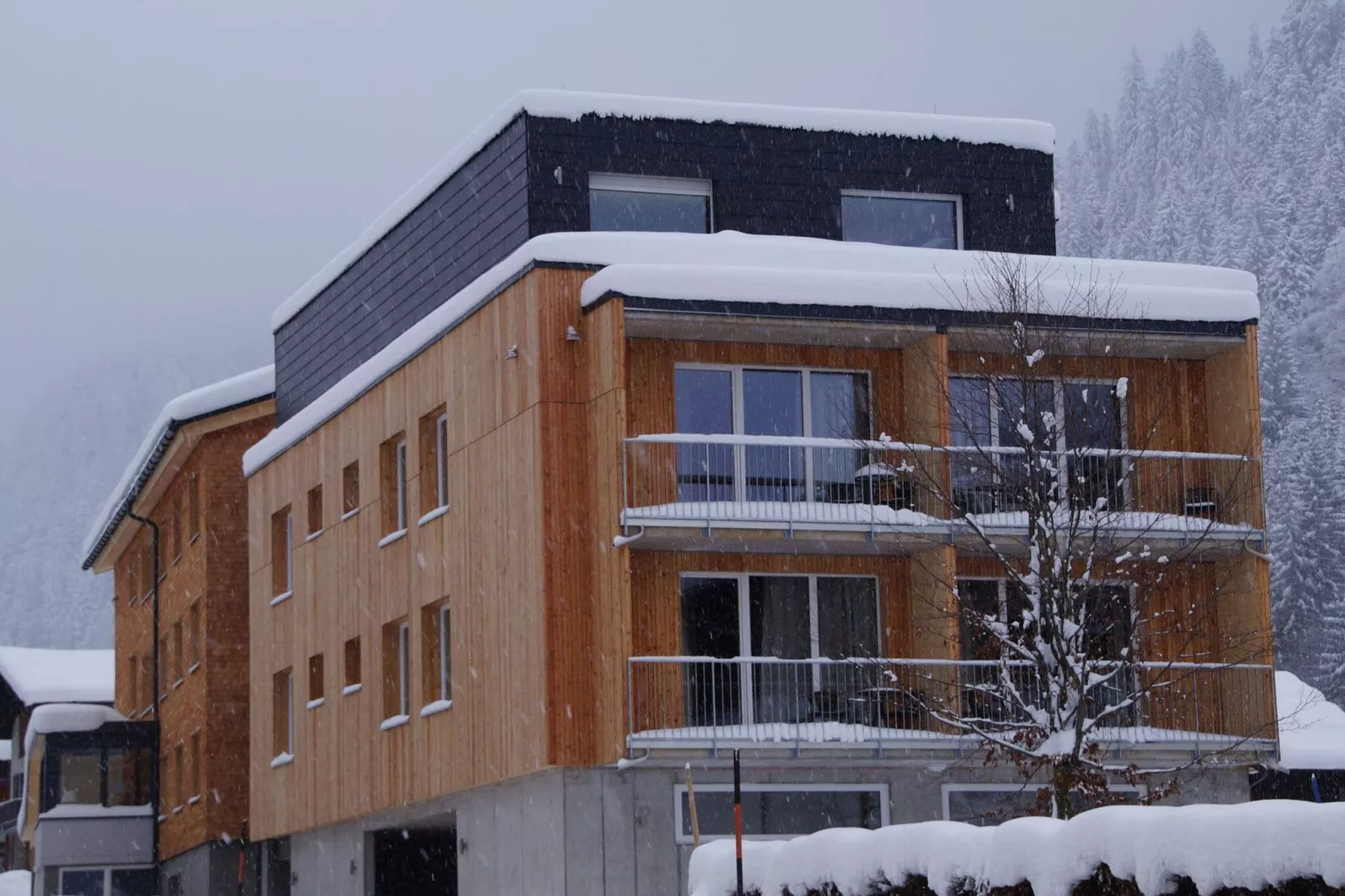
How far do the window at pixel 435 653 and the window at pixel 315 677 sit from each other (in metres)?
5.09

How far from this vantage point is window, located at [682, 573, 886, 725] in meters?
24.5

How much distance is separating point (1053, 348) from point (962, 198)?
5.42 metres

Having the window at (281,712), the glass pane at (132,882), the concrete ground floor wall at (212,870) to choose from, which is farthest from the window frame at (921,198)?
the glass pane at (132,882)

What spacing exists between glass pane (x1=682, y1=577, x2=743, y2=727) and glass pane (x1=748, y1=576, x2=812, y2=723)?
9.5 inches

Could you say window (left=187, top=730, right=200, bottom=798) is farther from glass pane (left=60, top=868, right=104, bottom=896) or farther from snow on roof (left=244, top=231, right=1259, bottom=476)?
snow on roof (left=244, top=231, right=1259, bottom=476)

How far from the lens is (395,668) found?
Answer: 1153 inches

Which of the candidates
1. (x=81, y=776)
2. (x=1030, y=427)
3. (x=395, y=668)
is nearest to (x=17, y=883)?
(x=81, y=776)

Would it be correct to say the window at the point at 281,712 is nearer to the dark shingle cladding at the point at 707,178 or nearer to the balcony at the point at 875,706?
the dark shingle cladding at the point at 707,178

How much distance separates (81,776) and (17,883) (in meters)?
5.77

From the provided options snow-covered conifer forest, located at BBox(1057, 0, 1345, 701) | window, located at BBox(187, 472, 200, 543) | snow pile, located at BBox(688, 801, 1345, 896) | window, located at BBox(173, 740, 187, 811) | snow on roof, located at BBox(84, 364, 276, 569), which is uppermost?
snow-covered conifer forest, located at BBox(1057, 0, 1345, 701)

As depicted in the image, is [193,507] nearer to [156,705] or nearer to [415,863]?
[156,705]

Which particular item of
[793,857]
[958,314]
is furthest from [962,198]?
[793,857]

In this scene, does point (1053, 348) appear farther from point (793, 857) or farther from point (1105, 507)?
point (793, 857)

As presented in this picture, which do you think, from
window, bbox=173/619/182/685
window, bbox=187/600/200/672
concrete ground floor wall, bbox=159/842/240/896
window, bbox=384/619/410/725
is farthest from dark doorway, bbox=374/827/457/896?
window, bbox=173/619/182/685
